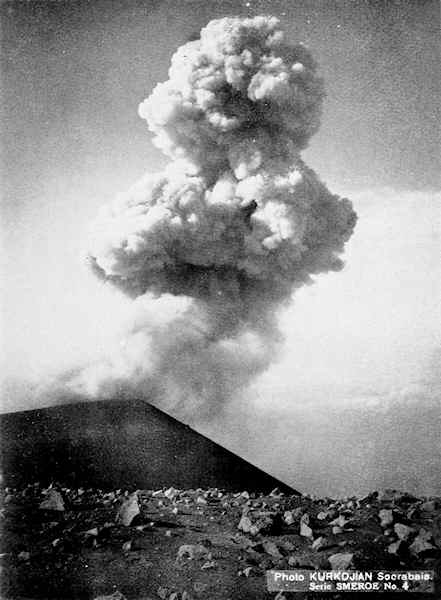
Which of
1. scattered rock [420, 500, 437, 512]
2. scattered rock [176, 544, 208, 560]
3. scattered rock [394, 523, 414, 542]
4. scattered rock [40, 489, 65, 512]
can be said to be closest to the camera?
scattered rock [176, 544, 208, 560]

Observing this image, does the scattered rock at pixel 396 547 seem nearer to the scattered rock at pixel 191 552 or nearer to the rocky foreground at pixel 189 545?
the rocky foreground at pixel 189 545

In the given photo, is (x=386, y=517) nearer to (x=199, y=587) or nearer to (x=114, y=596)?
(x=199, y=587)

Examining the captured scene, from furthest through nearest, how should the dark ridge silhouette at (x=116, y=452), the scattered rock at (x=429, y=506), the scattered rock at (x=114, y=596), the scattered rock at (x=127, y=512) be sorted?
the dark ridge silhouette at (x=116, y=452) < the scattered rock at (x=429, y=506) < the scattered rock at (x=127, y=512) < the scattered rock at (x=114, y=596)

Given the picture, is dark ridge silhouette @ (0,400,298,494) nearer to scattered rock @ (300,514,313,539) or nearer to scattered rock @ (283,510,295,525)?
scattered rock @ (283,510,295,525)

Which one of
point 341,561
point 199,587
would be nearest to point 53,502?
point 199,587

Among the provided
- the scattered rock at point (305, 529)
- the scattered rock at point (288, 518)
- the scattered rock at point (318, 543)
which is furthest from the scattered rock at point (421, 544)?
the scattered rock at point (288, 518)

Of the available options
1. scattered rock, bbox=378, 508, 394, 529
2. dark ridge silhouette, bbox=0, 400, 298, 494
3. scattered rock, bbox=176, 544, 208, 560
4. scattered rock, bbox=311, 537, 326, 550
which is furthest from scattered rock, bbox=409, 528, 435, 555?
dark ridge silhouette, bbox=0, 400, 298, 494

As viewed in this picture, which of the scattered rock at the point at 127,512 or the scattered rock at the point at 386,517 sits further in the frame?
the scattered rock at the point at 386,517
